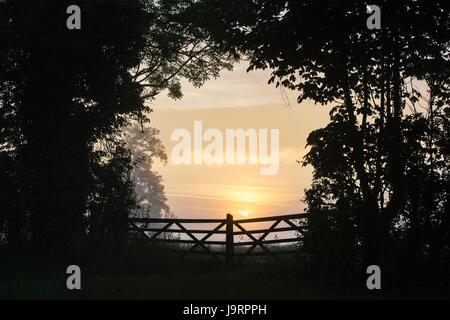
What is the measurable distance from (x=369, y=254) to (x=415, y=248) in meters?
1.10

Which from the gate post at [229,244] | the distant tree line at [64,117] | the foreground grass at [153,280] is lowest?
the foreground grass at [153,280]

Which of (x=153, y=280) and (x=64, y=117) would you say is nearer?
(x=153, y=280)

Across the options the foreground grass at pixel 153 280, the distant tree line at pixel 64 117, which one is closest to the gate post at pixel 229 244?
the foreground grass at pixel 153 280

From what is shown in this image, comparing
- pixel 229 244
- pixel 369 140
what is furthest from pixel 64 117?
pixel 369 140

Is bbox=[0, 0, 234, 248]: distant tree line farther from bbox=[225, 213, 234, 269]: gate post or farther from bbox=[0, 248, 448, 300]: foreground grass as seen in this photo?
bbox=[225, 213, 234, 269]: gate post

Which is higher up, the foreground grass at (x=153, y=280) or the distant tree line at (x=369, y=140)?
the distant tree line at (x=369, y=140)

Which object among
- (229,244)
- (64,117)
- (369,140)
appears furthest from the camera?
(64,117)

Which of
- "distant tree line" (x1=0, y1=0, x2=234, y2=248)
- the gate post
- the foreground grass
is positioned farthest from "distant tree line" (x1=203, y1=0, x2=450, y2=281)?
"distant tree line" (x1=0, y1=0, x2=234, y2=248)

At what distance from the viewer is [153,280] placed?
507 inches

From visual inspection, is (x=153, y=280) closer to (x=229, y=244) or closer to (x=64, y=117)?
(x=229, y=244)

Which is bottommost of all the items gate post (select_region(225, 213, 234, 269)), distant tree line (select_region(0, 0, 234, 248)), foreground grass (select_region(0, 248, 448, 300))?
foreground grass (select_region(0, 248, 448, 300))

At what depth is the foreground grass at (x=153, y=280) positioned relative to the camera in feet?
35.5

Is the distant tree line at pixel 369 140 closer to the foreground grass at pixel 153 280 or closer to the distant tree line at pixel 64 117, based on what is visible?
the foreground grass at pixel 153 280

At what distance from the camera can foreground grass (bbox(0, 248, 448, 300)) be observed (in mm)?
10812
